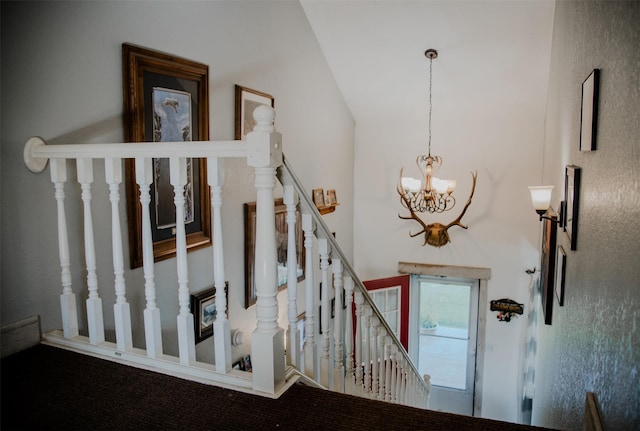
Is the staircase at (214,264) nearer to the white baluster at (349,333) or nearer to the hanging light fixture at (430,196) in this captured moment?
the white baluster at (349,333)

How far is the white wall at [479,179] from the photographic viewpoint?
189 inches

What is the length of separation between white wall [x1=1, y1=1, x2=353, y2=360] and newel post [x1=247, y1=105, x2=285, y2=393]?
0.92 meters

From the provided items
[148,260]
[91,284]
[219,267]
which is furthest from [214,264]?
[91,284]

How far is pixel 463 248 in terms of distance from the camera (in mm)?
5438

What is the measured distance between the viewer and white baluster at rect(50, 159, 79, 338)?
1672 millimetres

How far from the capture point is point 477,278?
5.39 m

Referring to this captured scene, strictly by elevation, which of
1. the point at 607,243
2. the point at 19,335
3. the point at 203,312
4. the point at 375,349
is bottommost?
the point at 375,349

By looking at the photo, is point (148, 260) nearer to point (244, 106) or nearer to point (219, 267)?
point (219, 267)

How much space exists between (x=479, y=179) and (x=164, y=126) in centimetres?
389

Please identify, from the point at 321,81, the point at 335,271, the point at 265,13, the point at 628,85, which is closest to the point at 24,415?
the point at 335,271

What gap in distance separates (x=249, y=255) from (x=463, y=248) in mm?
3106

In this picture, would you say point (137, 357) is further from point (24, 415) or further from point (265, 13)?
point (265, 13)

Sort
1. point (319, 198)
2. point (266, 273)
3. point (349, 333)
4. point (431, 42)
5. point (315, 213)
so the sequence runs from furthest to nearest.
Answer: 1. point (319, 198)
2. point (431, 42)
3. point (349, 333)
4. point (315, 213)
5. point (266, 273)

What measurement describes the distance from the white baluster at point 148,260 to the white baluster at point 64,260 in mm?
367
